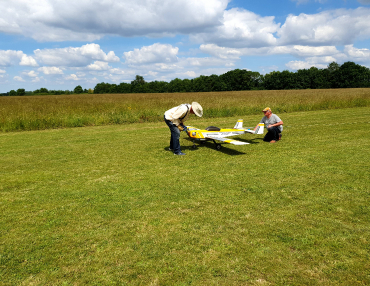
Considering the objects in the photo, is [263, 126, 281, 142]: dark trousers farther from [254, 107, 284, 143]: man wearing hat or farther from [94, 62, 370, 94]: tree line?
[94, 62, 370, 94]: tree line

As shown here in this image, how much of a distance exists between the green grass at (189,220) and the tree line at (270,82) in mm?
90370

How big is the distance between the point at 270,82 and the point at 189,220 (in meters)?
107

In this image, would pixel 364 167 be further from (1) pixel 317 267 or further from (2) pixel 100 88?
(2) pixel 100 88

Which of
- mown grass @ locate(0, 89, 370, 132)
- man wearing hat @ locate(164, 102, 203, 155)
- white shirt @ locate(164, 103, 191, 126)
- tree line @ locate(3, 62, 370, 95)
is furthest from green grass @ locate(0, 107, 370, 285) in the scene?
tree line @ locate(3, 62, 370, 95)

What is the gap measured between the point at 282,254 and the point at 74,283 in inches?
97.4

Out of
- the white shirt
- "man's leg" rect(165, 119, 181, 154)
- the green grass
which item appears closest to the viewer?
the green grass

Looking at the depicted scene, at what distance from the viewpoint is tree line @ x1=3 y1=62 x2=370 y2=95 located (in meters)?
95.0

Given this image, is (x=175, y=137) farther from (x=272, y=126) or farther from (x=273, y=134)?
(x=273, y=134)

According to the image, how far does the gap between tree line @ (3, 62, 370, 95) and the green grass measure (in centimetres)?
9037

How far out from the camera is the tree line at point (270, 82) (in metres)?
95.0

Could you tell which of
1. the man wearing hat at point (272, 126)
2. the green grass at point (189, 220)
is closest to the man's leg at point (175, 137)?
the green grass at point (189, 220)

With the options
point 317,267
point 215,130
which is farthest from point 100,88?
point 317,267

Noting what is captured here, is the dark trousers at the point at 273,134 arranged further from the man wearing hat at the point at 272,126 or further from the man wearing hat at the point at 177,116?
the man wearing hat at the point at 177,116

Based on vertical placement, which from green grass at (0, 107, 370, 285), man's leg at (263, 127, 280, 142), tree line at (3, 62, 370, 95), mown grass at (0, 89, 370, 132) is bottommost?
green grass at (0, 107, 370, 285)
